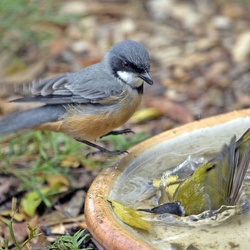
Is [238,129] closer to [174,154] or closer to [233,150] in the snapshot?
[174,154]

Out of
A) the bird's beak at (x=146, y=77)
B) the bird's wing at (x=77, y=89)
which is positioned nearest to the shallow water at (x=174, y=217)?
the bird's beak at (x=146, y=77)

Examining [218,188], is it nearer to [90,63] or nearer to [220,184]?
[220,184]

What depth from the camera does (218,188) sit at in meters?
3.53

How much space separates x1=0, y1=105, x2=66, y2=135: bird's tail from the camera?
4.88 m

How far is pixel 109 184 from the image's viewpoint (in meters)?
3.88

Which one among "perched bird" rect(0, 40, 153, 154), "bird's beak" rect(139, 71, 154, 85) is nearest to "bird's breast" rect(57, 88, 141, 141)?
"perched bird" rect(0, 40, 153, 154)

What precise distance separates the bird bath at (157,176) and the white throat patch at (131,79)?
72 centimetres

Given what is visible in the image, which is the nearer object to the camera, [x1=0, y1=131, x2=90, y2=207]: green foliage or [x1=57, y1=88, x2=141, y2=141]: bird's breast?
[x1=57, y1=88, x2=141, y2=141]: bird's breast

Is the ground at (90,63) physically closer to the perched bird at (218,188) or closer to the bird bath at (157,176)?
the bird bath at (157,176)

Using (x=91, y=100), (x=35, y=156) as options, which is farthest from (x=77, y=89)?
(x=35, y=156)

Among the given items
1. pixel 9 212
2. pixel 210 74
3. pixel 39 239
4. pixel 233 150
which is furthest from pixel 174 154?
pixel 210 74

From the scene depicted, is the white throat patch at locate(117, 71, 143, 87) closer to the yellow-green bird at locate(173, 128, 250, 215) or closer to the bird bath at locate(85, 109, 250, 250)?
the bird bath at locate(85, 109, 250, 250)

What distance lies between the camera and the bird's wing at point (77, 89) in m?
4.95

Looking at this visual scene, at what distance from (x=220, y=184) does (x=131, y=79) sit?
165 centimetres
